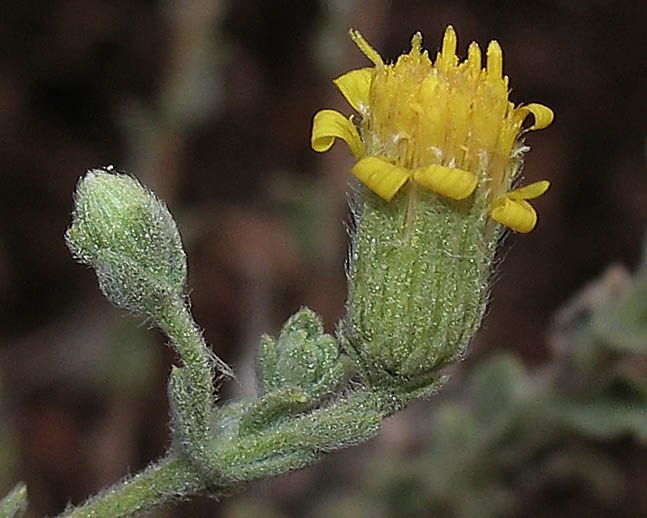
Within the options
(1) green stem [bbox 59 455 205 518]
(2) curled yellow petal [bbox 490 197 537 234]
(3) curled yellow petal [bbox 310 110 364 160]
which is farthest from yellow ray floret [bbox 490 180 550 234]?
(1) green stem [bbox 59 455 205 518]

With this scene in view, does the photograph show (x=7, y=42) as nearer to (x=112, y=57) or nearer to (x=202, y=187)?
(x=112, y=57)

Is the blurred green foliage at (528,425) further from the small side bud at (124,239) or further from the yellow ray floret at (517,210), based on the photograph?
the small side bud at (124,239)

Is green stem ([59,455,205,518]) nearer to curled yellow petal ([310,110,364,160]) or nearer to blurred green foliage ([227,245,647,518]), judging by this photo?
curled yellow petal ([310,110,364,160])

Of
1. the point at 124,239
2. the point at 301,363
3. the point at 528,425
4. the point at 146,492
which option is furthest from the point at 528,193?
the point at 528,425

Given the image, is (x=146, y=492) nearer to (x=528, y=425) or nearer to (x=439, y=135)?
(x=439, y=135)

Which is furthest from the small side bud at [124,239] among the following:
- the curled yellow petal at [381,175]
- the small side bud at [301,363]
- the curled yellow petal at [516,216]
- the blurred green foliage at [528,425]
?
the blurred green foliage at [528,425]

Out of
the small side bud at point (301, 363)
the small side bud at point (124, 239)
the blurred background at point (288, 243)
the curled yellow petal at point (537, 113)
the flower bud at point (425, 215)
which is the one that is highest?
the curled yellow petal at point (537, 113)
